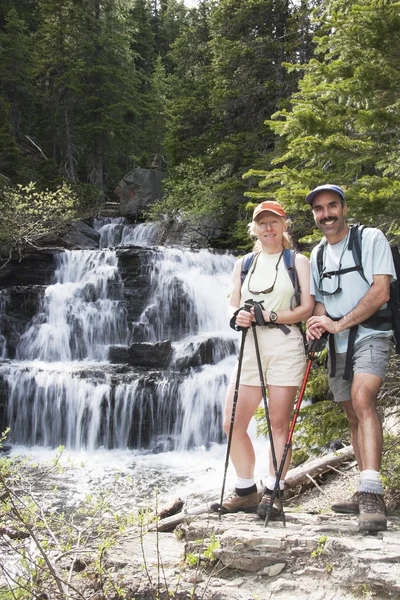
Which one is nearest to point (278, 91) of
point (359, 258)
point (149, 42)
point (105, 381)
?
point (105, 381)

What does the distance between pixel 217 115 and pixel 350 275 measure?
58.0ft

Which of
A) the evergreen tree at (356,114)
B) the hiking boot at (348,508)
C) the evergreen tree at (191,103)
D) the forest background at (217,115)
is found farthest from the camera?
the evergreen tree at (191,103)

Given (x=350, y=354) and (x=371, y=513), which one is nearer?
(x=371, y=513)

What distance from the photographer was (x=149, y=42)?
39.4 m

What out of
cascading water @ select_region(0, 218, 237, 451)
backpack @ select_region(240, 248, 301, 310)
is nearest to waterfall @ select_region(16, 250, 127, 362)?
cascading water @ select_region(0, 218, 237, 451)

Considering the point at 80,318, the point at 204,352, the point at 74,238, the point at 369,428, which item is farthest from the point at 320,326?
the point at 74,238

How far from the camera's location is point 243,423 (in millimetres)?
3758

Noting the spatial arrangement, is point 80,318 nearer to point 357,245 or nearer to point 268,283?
point 268,283

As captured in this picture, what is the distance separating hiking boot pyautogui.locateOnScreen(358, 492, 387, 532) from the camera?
3211 mm

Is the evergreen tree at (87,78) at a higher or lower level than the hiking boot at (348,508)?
higher

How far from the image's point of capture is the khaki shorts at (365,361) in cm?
347

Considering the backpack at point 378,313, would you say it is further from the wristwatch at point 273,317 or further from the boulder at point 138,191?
the boulder at point 138,191

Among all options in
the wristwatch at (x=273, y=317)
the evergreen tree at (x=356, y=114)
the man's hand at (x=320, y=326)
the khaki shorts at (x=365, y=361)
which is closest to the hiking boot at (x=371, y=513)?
the khaki shorts at (x=365, y=361)

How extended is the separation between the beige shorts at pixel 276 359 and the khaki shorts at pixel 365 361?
0.77 ft
